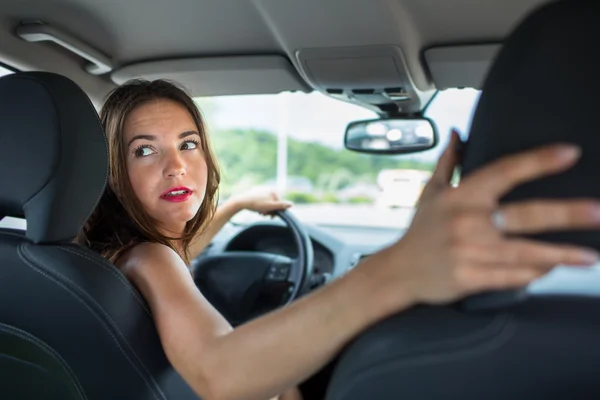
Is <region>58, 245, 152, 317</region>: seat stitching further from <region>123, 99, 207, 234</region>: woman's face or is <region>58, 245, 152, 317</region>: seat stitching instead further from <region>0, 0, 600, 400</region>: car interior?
<region>123, 99, 207, 234</region>: woman's face

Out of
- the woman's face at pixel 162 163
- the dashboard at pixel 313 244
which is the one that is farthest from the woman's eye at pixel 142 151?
the dashboard at pixel 313 244

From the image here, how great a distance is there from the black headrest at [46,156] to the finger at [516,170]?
0.99m

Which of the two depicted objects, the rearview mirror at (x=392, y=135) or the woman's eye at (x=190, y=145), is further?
the rearview mirror at (x=392, y=135)

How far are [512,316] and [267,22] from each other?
5.81 ft

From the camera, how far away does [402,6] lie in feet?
7.50

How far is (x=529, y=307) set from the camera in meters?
0.97

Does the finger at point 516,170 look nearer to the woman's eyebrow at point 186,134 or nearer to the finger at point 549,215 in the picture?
the finger at point 549,215

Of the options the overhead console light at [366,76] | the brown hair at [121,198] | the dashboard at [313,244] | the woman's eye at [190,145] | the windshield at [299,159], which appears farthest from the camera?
the windshield at [299,159]

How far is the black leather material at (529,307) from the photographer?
92cm

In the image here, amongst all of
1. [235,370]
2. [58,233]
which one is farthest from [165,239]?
[235,370]

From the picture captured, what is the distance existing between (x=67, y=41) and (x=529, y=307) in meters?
2.28

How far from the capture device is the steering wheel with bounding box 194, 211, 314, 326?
333 cm

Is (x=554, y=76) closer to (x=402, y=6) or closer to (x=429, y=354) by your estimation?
(x=429, y=354)

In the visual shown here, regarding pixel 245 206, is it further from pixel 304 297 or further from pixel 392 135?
pixel 304 297
